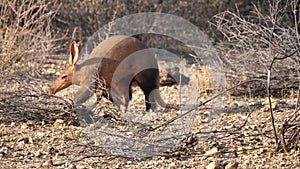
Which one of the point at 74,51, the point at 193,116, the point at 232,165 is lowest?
the point at 232,165

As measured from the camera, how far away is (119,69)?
21.2 feet

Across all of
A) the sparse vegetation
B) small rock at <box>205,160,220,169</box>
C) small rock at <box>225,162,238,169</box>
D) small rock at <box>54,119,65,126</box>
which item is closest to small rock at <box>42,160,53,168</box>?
the sparse vegetation

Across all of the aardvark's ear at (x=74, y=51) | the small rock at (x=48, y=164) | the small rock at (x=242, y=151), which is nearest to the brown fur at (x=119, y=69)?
the aardvark's ear at (x=74, y=51)

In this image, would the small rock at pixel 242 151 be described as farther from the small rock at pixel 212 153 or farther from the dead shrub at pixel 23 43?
the dead shrub at pixel 23 43

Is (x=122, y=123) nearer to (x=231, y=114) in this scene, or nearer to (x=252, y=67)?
(x=231, y=114)

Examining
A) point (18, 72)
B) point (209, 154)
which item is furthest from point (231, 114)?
point (18, 72)

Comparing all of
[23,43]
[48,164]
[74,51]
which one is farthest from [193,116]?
[23,43]

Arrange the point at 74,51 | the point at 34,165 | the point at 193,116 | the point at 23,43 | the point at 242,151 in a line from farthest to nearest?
the point at 23,43 < the point at 74,51 < the point at 193,116 < the point at 242,151 < the point at 34,165

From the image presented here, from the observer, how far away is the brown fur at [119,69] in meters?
6.43

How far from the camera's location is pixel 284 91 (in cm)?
713

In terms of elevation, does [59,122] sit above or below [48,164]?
above

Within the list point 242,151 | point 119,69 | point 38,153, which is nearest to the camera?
point 242,151

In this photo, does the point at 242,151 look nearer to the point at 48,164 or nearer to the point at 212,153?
the point at 212,153

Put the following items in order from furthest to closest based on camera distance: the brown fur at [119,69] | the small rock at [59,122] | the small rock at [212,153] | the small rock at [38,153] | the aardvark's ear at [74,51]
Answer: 1. the aardvark's ear at [74,51]
2. the brown fur at [119,69]
3. the small rock at [59,122]
4. the small rock at [38,153]
5. the small rock at [212,153]
